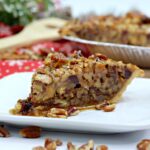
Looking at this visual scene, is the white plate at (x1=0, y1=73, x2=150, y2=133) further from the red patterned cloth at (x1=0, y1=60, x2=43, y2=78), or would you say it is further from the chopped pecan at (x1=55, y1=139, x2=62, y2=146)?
the red patterned cloth at (x1=0, y1=60, x2=43, y2=78)

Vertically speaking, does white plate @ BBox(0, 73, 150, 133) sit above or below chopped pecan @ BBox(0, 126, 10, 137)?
above

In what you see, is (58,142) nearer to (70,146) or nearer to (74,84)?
(70,146)

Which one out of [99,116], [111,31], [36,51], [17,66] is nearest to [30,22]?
[36,51]

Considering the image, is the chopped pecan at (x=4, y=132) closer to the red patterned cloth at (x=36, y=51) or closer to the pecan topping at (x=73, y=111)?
the pecan topping at (x=73, y=111)

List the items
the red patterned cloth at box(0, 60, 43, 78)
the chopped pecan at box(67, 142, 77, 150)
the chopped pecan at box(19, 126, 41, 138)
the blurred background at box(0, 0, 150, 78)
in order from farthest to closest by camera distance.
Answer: the blurred background at box(0, 0, 150, 78) < the red patterned cloth at box(0, 60, 43, 78) < the chopped pecan at box(19, 126, 41, 138) < the chopped pecan at box(67, 142, 77, 150)

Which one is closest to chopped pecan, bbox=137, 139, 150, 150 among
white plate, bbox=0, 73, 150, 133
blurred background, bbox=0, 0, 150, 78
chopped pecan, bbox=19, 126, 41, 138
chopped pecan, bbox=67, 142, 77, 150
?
white plate, bbox=0, 73, 150, 133

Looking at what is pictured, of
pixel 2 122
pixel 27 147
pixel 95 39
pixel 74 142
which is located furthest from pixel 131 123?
pixel 95 39

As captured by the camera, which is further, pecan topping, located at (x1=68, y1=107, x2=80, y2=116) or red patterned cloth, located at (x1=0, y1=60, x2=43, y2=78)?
red patterned cloth, located at (x1=0, y1=60, x2=43, y2=78)
